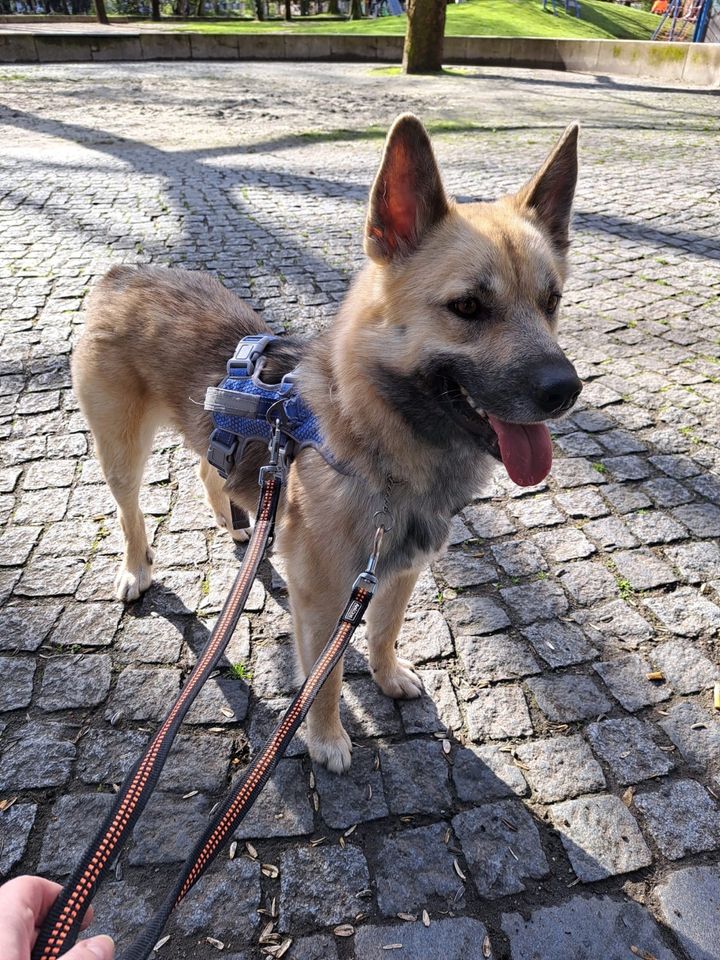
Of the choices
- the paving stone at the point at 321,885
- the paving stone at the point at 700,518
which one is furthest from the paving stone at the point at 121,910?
the paving stone at the point at 700,518

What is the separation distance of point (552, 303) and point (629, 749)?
187cm

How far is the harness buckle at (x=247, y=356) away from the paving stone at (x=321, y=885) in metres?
1.92

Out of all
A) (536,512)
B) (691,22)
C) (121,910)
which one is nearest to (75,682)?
(121,910)

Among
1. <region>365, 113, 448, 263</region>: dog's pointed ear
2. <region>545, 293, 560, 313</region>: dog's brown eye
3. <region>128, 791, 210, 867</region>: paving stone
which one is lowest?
<region>128, 791, 210, 867</region>: paving stone

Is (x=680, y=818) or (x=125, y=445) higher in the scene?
(x=125, y=445)

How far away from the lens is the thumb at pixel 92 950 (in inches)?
41.6

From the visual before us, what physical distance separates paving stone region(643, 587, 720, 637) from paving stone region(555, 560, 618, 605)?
7.9 inches

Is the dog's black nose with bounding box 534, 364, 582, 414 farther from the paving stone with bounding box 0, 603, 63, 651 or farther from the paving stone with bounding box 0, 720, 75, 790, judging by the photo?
the paving stone with bounding box 0, 603, 63, 651

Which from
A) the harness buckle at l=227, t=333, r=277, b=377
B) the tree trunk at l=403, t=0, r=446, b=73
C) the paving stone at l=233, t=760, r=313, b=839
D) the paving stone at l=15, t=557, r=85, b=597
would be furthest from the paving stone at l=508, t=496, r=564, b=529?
the tree trunk at l=403, t=0, r=446, b=73

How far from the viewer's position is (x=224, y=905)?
2154 millimetres

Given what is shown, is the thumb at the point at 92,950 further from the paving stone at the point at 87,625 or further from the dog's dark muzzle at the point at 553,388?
the paving stone at the point at 87,625

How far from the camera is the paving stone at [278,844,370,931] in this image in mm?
2143

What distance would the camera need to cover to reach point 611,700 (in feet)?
9.32

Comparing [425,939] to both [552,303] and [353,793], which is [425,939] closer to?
[353,793]
